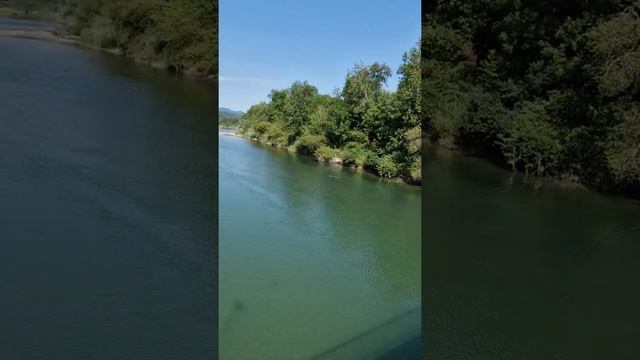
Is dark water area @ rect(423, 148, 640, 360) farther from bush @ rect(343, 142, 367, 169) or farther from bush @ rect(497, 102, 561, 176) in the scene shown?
bush @ rect(343, 142, 367, 169)

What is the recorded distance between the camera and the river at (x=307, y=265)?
4.12 metres

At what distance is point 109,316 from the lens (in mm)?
5613

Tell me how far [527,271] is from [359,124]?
10.2 ft

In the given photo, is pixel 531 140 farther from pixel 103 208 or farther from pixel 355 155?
pixel 103 208

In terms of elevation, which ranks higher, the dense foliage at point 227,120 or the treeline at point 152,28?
the treeline at point 152,28

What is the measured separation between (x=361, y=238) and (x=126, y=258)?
113 inches

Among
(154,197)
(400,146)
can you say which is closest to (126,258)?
(154,197)

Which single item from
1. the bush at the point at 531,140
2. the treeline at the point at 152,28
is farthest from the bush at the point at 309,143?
the bush at the point at 531,140

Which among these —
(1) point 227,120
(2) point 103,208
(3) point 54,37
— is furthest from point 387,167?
(1) point 227,120

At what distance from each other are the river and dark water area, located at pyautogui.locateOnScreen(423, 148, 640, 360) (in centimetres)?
37

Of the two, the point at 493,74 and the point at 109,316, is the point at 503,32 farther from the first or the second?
the point at 109,316

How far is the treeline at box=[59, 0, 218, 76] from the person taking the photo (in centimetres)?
623

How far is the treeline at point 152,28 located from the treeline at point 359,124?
1.03m

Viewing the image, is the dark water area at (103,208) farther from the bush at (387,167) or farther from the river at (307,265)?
the bush at (387,167)
